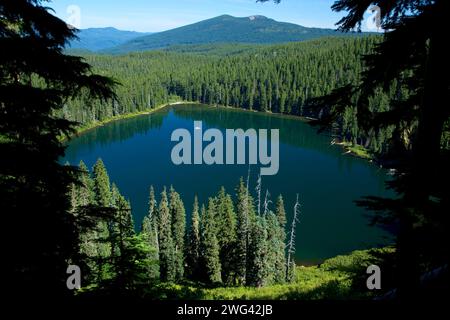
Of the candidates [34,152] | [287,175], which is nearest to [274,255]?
[34,152]

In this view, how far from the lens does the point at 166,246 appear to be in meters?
45.4

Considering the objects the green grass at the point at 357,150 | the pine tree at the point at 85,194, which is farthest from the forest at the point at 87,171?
the green grass at the point at 357,150

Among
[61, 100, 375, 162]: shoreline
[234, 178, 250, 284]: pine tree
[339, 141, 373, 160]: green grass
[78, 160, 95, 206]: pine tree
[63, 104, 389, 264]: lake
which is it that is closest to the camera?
Result: [234, 178, 250, 284]: pine tree

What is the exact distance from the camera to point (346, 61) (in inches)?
6954

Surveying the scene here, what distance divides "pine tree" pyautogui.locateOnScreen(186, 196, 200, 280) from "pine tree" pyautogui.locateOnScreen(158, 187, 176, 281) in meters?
2.52

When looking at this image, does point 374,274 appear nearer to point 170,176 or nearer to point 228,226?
point 228,226

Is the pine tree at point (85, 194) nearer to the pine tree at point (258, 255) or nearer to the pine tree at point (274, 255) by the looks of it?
the pine tree at point (258, 255)

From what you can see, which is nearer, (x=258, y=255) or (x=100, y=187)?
(x=258, y=255)

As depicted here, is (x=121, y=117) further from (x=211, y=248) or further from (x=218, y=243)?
(x=211, y=248)

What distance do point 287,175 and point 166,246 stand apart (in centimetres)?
4258

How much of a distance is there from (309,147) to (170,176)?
47.6 metres

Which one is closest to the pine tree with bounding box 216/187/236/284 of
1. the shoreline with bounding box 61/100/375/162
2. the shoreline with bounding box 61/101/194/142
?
the shoreline with bounding box 61/100/375/162

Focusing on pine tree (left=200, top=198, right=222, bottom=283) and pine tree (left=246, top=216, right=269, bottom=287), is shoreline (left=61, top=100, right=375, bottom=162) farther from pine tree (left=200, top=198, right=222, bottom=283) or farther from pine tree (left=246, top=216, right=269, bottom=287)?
pine tree (left=200, top=198, right=222, bottom=283)

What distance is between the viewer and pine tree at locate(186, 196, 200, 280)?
46.1 metres
